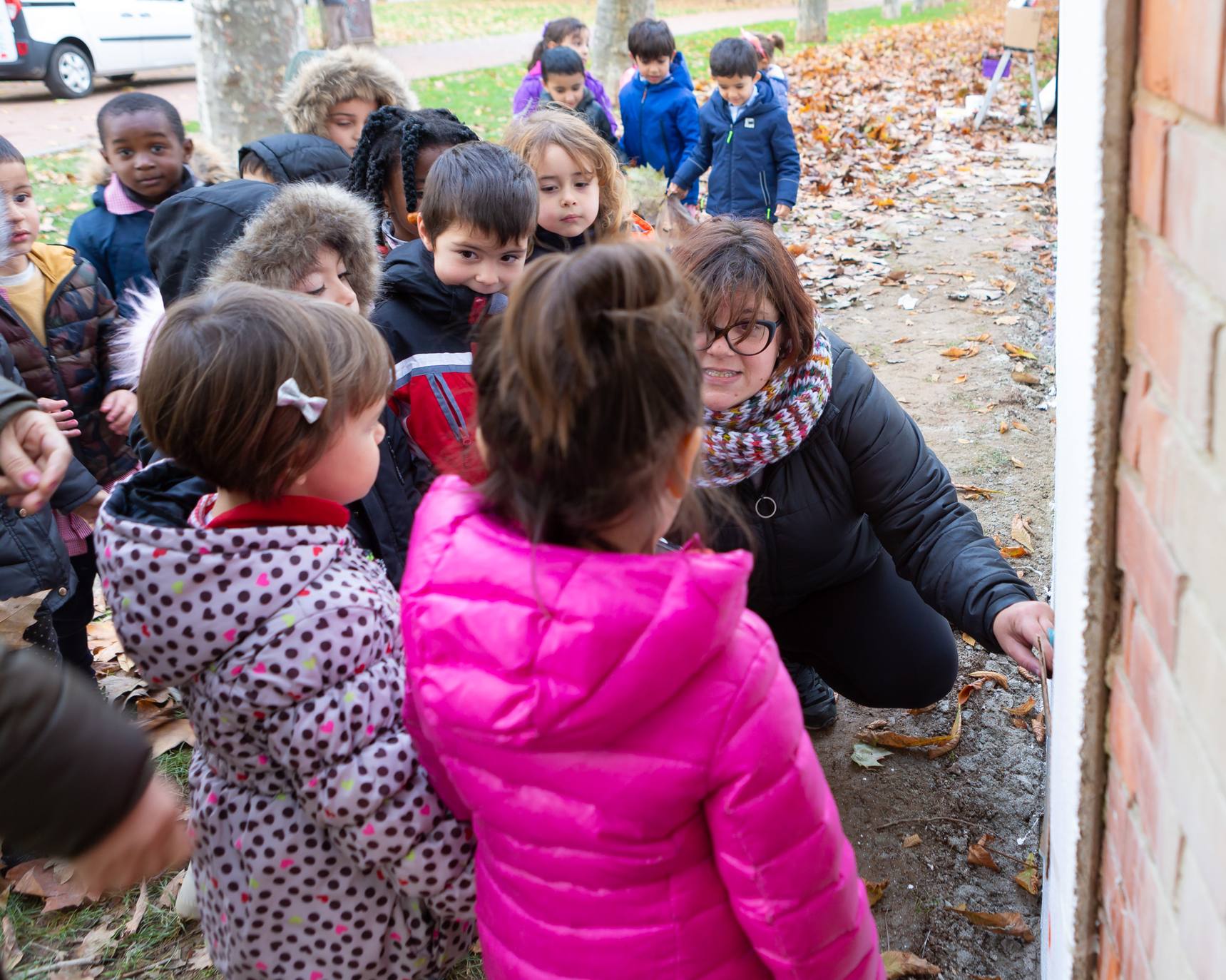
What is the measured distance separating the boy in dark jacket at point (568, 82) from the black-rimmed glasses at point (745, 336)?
5.06 m

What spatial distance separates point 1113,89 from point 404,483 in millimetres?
1906

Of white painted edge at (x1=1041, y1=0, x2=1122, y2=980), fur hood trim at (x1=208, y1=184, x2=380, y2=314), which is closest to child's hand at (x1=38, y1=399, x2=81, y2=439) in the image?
fur hood trim at (x1=208, y1=184, x2=380, y2=314)

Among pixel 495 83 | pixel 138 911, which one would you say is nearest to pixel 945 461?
pixel 138 911

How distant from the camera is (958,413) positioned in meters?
5.32

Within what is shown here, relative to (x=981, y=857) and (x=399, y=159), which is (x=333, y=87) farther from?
(x=981, y=857)

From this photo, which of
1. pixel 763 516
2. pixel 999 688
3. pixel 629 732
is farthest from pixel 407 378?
pixel 999 688

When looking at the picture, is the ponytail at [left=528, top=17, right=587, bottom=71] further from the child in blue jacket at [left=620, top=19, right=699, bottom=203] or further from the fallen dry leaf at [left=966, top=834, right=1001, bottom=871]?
the fallen dry leaf at [left=966, top=834, right=1001, bottom=871]

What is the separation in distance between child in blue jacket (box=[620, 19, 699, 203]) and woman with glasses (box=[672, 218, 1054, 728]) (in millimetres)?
5736

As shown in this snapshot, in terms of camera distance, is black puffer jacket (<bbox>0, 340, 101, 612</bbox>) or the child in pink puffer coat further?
black puffer jacket (<bbox>0, 340, 101, 612</bbox>)

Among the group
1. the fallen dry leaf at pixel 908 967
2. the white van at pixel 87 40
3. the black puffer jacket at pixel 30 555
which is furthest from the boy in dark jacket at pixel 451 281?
the white van at pixel 87 40

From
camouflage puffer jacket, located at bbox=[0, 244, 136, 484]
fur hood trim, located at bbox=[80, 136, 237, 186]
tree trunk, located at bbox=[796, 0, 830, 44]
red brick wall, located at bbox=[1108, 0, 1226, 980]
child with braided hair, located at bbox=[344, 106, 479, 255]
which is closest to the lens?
red brick wall, located at bbox=[1108, 0, 1226, 980]

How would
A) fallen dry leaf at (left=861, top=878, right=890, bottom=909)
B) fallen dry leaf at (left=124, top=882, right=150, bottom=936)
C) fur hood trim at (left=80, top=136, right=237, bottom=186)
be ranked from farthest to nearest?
fur hood trim at (left=80, top=136, right=237, bottom=186), fallen dry leaf at (left=124, top=882, right=150, bottom=936), fallen dry leaf at (left=861, top=878, right=890, bottom=909)

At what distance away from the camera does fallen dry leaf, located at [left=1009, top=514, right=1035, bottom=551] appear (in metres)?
4.14

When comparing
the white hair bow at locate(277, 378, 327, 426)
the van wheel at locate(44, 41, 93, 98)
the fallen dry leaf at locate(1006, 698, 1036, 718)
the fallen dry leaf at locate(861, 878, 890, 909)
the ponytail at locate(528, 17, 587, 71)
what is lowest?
the fallen dry leaf at locate(861, 878, 890, 909)
